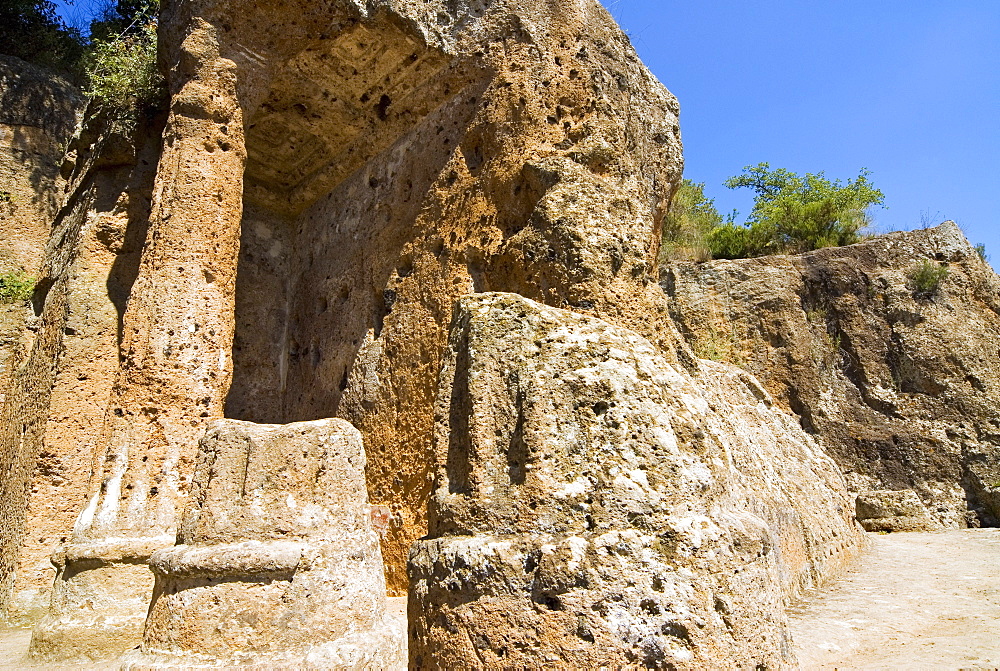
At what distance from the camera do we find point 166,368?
4711mm

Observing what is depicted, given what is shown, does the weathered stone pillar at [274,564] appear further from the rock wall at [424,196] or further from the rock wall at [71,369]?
the rock wall at [71,369]

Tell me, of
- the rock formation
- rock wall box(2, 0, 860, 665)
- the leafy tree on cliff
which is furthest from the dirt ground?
the leafy tree on cliff

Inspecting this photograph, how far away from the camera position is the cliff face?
984 centimetres

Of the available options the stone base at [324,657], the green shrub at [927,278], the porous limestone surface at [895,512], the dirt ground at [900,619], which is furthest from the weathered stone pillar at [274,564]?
the green shrub at [927,278]

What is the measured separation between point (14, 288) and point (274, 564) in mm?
6752

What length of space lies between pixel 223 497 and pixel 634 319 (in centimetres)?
217

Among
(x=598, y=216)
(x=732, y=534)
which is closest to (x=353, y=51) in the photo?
(x=598, y=216)

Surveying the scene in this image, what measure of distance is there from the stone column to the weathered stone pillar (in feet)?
5.13

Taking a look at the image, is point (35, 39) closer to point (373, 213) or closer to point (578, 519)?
point (373, 213)

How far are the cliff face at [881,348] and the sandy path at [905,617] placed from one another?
4055 mm

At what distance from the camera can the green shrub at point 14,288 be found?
25.7ft

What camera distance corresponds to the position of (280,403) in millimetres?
6770

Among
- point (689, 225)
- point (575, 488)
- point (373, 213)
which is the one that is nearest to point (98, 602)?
point (373, 213)

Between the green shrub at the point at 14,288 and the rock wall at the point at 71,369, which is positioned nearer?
the rock wall at the point at 71,369
